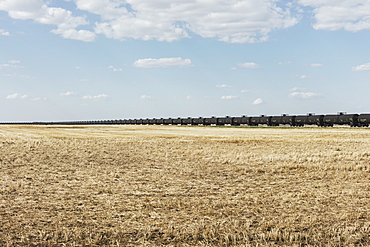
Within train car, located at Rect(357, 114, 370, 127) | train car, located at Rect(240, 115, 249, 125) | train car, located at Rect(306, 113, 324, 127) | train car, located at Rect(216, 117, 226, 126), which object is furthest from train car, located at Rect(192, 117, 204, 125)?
train car, located at Rect(357, 114, 370, 127)

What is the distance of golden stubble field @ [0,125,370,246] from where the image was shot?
7.34 m

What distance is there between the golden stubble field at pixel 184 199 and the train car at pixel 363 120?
3522cm

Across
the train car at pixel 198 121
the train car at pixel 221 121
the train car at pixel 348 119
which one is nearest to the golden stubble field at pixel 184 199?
the train car at pixel 348 119

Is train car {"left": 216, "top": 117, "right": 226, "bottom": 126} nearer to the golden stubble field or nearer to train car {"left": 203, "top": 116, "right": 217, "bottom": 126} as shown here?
train car {"left": 203, "top": 116, "right": 217, "bottom": 126}

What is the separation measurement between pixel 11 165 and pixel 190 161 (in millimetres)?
7301

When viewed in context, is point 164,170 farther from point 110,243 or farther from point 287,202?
point 110,243

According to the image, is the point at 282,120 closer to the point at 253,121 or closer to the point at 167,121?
the point at 253,121

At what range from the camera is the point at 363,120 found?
5303 centimetres

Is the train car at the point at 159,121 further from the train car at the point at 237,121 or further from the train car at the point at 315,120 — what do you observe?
the train car at the point at 315,120

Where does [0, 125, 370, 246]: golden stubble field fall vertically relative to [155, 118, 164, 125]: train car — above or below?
below

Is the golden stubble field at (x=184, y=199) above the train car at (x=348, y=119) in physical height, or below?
below

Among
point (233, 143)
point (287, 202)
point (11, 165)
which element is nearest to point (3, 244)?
point (287, 202)

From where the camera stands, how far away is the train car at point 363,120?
171 feet

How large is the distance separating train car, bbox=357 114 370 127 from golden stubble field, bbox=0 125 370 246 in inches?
1387
